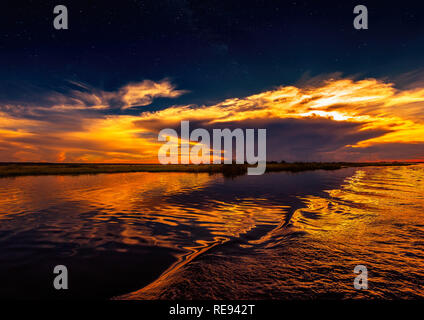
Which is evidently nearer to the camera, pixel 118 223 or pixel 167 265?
pixel 167 265

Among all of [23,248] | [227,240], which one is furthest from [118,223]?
[227,240]

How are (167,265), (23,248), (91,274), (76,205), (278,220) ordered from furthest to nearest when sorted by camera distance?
(76,205) → (278,220) → (23,248) → (167,265) → (91,274)

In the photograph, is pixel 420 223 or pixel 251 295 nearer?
pixel 251 295

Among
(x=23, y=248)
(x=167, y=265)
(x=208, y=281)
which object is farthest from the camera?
(x=23, y=248)

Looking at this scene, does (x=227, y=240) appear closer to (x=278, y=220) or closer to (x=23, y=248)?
(x=278, y=220)

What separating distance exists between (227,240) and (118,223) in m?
6.04

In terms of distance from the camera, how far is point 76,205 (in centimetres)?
1511

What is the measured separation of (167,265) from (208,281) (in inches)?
65.7

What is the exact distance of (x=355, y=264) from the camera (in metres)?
6.19
